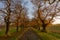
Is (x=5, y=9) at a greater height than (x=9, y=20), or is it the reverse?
(x=5, y=9)

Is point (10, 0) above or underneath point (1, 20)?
above

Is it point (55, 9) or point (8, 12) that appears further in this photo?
point (55, 9)

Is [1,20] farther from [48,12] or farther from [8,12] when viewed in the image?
[48,12]

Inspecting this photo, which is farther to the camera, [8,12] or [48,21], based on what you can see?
[48,21]

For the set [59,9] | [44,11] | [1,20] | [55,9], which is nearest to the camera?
[1,20]

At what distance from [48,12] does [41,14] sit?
9.20 ft

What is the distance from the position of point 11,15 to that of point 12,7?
176 cm

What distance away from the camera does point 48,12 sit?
49219 millimetres

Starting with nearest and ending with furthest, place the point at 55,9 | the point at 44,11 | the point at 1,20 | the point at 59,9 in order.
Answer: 1. the point at 1,20
2. the point at 59,9
3. the point at 55,9
4. the point at 44,11

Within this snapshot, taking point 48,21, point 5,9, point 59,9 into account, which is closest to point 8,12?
point 5,9

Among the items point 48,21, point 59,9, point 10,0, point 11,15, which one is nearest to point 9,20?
point 11,15

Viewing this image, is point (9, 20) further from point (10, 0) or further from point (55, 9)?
point (55, 9)

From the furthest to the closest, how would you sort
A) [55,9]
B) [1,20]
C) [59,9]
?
[55,9]
[59,9]
[1,20]

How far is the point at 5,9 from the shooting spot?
124ft
